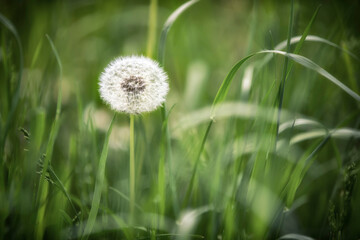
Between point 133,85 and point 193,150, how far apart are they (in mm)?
394

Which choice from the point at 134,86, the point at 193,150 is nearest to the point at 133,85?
the point at 134,86

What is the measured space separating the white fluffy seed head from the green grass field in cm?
6

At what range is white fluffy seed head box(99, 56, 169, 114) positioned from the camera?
2.81ft

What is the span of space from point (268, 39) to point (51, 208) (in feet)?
2.95

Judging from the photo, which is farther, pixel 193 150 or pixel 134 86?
pixel 193 150

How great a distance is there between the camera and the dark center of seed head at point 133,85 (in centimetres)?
88

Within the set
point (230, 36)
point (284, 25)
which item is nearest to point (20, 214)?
point (284, 25)

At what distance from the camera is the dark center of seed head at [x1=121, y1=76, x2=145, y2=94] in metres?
0.88

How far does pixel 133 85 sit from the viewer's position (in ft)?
2.91

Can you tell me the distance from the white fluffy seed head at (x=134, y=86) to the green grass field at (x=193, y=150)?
0.06 meters

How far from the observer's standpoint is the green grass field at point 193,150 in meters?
0.87

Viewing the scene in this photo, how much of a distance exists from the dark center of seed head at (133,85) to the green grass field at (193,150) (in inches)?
3.8

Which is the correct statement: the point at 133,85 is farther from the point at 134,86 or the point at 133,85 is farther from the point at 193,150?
the point at 193,150

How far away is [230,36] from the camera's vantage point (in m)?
2.51
